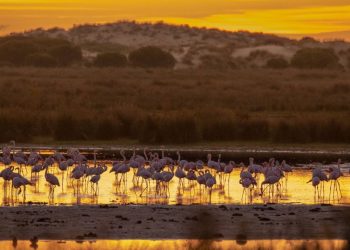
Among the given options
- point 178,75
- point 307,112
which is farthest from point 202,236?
point 178,75

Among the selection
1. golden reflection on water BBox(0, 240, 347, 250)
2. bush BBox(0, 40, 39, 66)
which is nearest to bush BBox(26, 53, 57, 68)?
bush BBox(0, 40, 39, 66)

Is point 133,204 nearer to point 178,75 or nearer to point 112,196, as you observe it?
point 112,196

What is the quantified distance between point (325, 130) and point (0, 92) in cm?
1747

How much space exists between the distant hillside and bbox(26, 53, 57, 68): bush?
14248 mm

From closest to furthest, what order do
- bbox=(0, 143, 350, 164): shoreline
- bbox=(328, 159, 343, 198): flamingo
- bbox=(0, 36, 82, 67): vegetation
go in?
bbox=(328, 159, 343, 198): flamingo, bbox=(0, 143, 350, 164): shoreline, bbox=(0, 36, 82, 67): vegetation

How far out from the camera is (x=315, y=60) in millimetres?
99375

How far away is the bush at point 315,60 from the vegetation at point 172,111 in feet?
132

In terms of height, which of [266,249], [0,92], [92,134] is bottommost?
[266,249]

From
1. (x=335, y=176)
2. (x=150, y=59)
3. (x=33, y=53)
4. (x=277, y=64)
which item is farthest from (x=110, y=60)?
(x=335, y=176)

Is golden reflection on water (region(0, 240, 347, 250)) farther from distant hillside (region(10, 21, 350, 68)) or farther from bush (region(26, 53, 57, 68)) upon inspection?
distant hillside (region(10, 21, 350, 68))

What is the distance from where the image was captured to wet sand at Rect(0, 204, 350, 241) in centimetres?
1569

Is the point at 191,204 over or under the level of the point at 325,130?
under

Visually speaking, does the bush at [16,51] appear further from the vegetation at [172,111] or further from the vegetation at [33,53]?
the vegetation at [172,111]

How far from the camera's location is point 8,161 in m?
22.9
